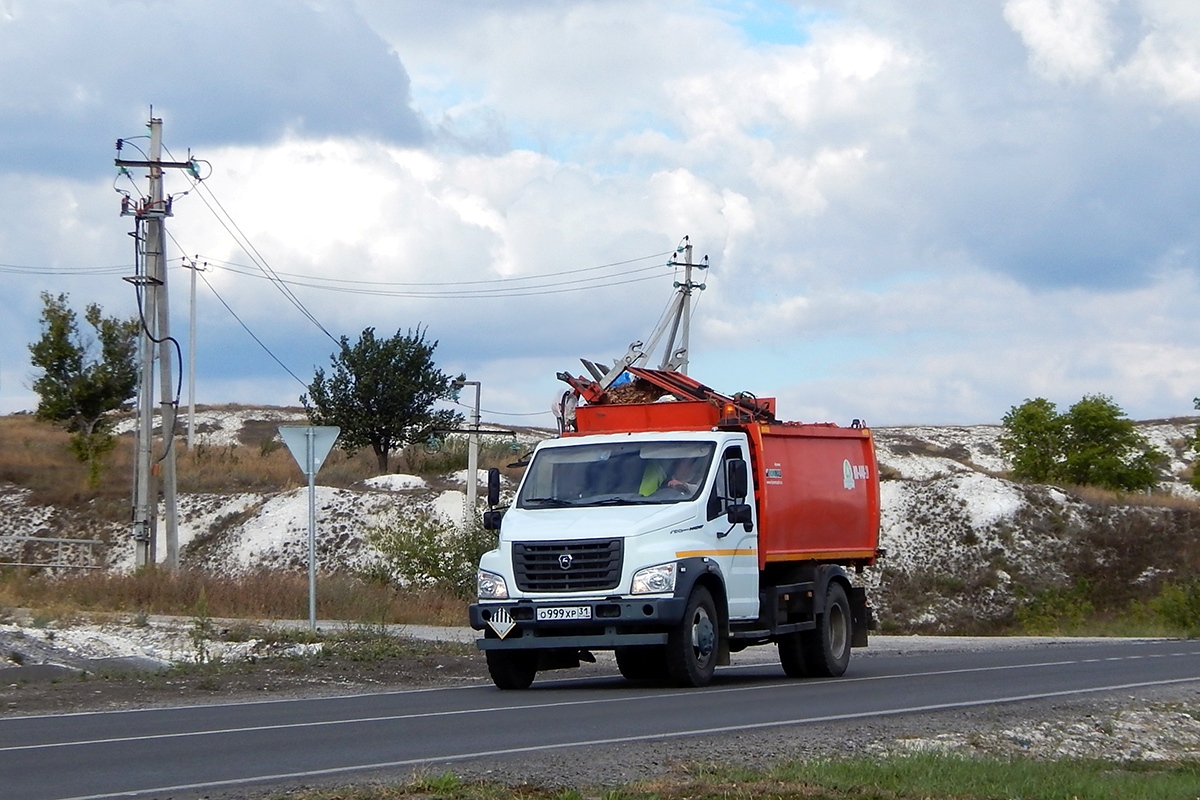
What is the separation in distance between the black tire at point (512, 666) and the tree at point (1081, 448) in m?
Result: 60.2

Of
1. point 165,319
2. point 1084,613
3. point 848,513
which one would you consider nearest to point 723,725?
point 848,513

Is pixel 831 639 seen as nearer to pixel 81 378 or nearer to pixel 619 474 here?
pixel 619 474

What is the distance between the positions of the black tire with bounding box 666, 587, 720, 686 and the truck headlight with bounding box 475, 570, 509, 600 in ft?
6.03

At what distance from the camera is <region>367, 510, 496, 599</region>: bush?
3478cm

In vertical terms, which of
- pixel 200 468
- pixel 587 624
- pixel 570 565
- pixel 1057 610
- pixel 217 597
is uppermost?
pixel 200 468

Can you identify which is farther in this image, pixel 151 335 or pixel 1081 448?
pixel 1081 448

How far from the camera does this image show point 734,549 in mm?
17203

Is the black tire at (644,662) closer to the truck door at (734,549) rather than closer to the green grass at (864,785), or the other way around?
the truck door at (734,549)

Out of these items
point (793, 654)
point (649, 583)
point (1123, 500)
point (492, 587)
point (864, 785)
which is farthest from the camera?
point (1123, 500)

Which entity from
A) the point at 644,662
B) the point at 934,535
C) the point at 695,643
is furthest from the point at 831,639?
the point at 934,535

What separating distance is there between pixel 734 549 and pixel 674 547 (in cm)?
121

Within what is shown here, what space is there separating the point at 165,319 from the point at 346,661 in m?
17.2

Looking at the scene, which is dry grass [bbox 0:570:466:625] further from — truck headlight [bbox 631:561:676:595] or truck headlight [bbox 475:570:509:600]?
truck headlight [bbox 631:561:676:595]

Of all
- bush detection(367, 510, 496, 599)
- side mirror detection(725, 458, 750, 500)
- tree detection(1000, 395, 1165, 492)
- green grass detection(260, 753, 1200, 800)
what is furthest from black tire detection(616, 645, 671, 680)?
tree detection(1000, 395, 1165, 492)
